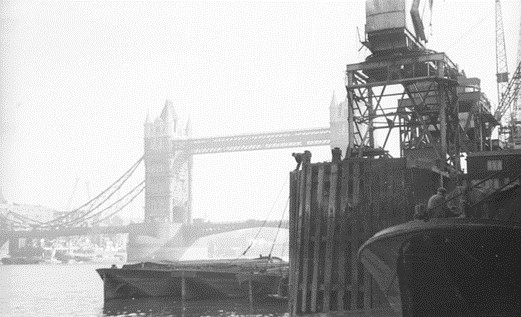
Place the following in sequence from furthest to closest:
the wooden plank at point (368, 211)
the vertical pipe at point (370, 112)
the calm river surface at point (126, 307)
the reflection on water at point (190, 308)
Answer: the calm river surface at point (126, 307) → the reflection on water at point (190, 308) → the vertical pipe at point (370, 112) → the wooden plank at point (368, 211)

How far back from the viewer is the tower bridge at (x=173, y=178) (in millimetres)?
131000

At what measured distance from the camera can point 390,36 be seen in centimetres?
2811

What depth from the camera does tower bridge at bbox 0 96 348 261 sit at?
A: 430 ft

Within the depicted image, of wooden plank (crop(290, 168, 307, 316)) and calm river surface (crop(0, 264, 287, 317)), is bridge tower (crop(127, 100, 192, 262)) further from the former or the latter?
wooden plank (crop(290, 168, 307, 316))

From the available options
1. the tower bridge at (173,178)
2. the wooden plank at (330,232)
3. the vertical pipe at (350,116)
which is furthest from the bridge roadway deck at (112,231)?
the wooden plank at (330,232)

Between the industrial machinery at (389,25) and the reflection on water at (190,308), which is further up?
the industrial machinery at (389,25)

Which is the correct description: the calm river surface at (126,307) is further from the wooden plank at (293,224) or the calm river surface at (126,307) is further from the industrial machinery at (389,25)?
the industrial machinery at (389,25)

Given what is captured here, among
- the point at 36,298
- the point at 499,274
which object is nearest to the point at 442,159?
the point at 499,274

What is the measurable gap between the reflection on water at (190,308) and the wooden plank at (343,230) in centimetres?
1246

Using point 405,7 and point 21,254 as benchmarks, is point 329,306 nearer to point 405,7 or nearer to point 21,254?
point 405,7

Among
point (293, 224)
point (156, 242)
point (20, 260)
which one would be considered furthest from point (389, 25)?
point (20, 260)

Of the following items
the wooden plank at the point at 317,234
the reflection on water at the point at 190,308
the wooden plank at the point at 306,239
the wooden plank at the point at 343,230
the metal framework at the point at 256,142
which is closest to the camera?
the wooden plank at the point at 343,230

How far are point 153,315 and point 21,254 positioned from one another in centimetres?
12998

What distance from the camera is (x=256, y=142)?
151000mm
